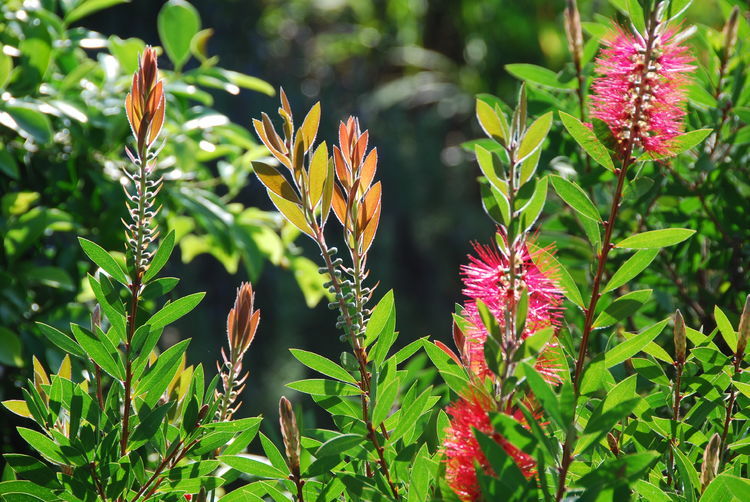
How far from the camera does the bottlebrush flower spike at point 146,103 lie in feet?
1.61

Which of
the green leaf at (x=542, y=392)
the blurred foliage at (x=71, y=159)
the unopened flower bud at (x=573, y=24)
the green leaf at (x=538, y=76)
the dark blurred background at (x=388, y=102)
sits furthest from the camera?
the dark blurred background at (x=388, y=102)

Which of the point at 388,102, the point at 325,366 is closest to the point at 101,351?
the point at 325,366

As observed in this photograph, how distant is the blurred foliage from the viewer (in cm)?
102

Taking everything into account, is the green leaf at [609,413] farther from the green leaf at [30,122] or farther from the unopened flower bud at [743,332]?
the green leaf at [30,122]

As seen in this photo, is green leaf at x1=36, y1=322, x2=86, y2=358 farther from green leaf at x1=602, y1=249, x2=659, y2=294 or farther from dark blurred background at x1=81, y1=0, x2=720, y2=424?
dark blurred background at x1=81, y1=0, x2=720, y2=424

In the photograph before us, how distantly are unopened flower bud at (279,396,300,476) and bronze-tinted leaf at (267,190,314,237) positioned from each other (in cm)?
11

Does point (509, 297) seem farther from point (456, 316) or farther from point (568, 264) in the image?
point (568, 264)

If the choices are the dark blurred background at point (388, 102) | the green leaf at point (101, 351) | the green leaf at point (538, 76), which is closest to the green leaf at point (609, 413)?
the green leaf at point (101, 351)

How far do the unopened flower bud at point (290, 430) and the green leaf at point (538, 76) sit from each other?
55 cm

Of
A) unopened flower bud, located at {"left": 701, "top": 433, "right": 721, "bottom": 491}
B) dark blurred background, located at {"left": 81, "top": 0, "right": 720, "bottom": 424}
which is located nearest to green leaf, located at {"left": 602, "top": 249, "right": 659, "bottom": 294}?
unopened flower bud, located at {"left": 701, "top": 433, "right": 721, "bottom": 491}

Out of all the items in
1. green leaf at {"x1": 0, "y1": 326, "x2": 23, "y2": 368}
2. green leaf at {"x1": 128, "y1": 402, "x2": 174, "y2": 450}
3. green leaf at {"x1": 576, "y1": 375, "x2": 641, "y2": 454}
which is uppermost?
green leaf at {"x1": 576, "y1": 375, "x2": 641, "y2": 454}

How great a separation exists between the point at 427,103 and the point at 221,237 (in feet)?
21.6

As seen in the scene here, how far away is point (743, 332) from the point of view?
1.79 ft

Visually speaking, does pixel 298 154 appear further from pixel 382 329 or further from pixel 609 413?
pixel 609 413
